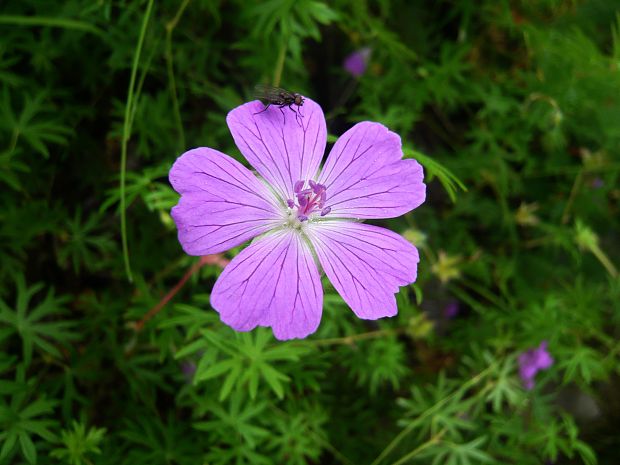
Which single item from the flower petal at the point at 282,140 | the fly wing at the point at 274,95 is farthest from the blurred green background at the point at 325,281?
the fly wing at the point at 274,95

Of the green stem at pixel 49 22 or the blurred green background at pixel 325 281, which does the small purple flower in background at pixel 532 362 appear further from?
the green stem at pixel 49 22

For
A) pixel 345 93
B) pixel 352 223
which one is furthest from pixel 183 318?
pixel 345 93

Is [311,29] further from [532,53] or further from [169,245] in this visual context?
[532,53]

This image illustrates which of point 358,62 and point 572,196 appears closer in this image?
point 358,62

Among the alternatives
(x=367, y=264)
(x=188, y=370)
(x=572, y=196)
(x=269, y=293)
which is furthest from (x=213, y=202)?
(x=572, y=196)

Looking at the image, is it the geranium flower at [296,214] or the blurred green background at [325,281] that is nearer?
the geranium flower at [296,214]

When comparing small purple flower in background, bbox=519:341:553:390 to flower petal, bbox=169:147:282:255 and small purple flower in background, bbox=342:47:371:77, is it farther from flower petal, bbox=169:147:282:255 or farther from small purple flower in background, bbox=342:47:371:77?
flower petal, bbox=169:147:282:255

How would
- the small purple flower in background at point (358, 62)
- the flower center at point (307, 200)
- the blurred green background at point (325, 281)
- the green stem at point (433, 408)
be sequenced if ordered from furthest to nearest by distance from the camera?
the small purple flower in background at point (358, 62)
the green stem at point (433, 408)
the blurred green background at point (325, 281)
the flower center at point (307, 200)

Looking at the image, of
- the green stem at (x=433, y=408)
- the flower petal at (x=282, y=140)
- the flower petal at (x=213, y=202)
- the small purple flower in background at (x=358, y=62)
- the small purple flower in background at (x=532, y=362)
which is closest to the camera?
the flower petal at (x=213, y=202)

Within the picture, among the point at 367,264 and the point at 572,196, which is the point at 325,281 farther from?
the point at 572,196
